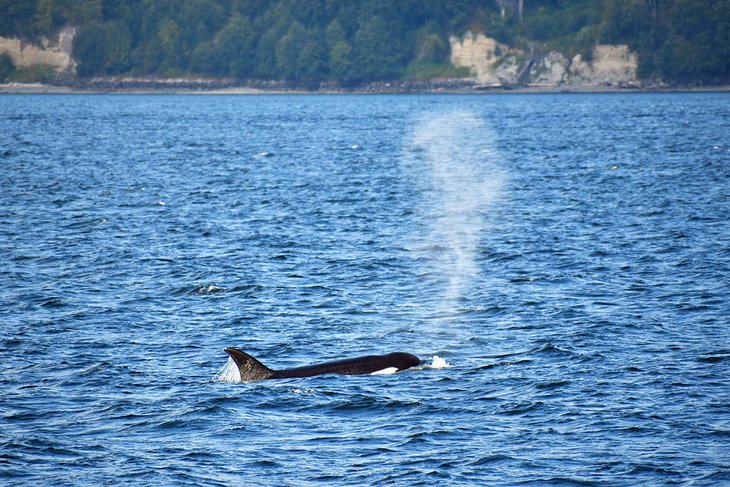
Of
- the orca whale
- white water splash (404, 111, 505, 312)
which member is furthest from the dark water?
the orca whale

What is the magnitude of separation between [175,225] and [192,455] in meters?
33.9

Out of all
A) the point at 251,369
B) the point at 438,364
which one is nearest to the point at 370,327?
the point at 438,364

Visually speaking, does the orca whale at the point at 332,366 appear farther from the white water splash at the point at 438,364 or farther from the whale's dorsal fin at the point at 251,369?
the white water splash at the point at 438,364

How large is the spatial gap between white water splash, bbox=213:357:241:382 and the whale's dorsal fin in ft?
0.37

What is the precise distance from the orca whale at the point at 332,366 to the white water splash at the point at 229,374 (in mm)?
120

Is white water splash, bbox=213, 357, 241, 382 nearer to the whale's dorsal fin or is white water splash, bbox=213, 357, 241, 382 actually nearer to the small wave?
the whale's dorsal fin

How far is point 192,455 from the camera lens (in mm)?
21172

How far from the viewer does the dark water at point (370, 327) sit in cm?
2111

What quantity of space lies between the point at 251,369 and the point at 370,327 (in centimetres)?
653

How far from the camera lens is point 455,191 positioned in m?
69.6

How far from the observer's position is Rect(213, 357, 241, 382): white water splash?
2627 cm

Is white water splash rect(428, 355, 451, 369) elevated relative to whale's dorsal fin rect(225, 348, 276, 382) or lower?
lower

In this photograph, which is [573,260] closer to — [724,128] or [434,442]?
[434,442]

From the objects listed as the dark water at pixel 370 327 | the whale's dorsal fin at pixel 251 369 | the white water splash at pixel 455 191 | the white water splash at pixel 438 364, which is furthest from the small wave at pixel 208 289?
the white water splash at pixel 438 364
